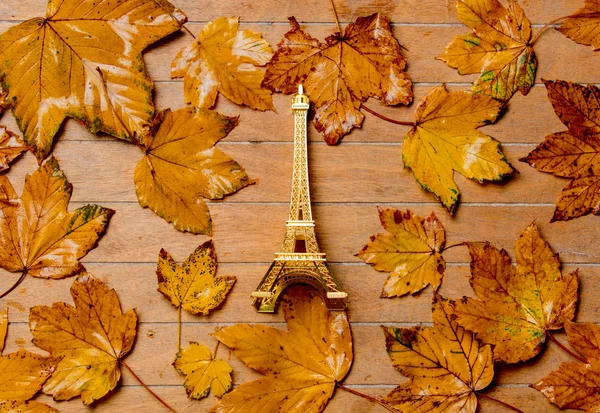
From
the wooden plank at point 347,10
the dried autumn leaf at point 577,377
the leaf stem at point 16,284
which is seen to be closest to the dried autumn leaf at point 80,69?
the wooden plank at point 347,10

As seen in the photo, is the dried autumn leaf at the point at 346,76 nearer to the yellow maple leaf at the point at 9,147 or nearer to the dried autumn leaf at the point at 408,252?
the dried autumn leaf at the point at 408,252

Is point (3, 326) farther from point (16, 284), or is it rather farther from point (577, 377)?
point (577, 377)

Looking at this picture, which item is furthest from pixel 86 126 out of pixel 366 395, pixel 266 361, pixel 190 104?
pixel 366 395

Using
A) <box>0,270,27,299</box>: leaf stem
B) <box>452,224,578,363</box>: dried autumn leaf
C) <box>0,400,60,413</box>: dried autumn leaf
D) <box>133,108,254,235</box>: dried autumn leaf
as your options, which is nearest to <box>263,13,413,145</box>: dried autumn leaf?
<box>133,108,254,235</box>: dried autumn leaf

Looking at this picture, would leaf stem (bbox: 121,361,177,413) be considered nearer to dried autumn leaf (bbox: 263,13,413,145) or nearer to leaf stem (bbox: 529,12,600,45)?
dried autumn leaf (bbox: 263,13,413,145)

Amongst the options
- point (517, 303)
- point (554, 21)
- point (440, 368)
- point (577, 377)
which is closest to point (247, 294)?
point (440, 368)

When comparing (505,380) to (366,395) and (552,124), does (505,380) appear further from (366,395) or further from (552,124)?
(552,124)
